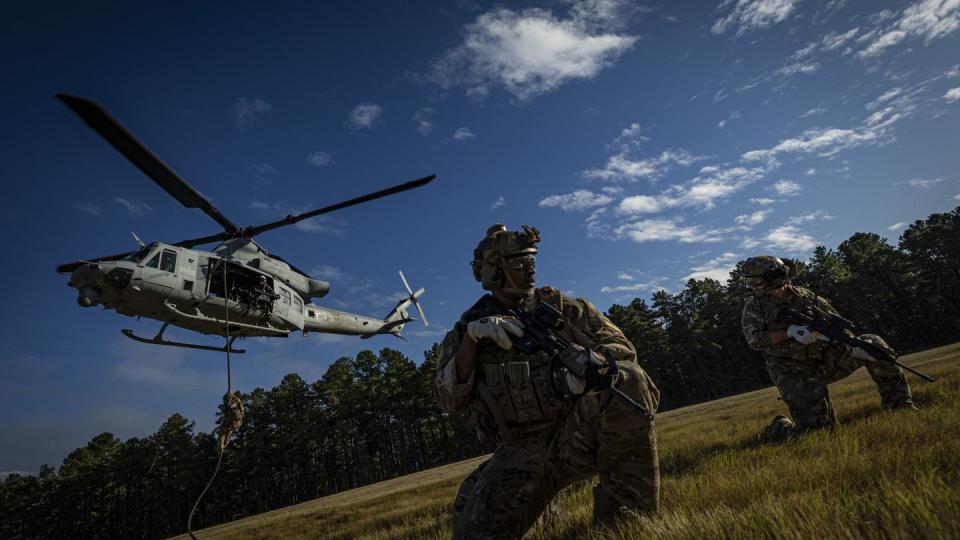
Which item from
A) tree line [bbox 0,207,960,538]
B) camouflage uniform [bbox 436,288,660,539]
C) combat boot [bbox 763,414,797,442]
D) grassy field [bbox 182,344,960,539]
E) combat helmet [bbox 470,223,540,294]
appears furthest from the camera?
tree line [bbox 0,207,960,538]

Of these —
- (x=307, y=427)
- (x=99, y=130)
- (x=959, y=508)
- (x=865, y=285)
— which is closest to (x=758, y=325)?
(x=959, y=508)

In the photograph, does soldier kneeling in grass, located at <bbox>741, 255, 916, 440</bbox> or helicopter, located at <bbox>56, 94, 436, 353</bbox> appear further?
helicopter, located at <bbox>56, 94, 436, 353</bbox>

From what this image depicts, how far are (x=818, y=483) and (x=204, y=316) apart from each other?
46.9ft

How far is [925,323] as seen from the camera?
4772 centimetres

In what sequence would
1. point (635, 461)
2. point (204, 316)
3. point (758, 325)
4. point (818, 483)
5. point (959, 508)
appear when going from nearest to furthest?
point (959, 508)
point (818, 483)
point (635, 461)
point (758, 325)
point (204, 316)

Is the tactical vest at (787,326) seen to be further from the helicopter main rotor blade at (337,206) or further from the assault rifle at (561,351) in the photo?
the helicopter main rotor blade at (337,206)

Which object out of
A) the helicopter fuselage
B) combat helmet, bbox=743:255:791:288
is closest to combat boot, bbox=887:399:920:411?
combat helmet, bbox=743:255:791:288

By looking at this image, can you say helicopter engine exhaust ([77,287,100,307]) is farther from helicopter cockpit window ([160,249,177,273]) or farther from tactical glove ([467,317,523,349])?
tactical glove ([467,317,523,349])

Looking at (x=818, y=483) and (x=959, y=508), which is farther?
(x=818, y=483)

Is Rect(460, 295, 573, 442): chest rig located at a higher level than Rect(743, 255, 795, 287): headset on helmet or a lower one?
lower

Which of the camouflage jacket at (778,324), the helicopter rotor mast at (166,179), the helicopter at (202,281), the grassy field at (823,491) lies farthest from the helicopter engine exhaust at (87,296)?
the camouflage jacket at (778,324)

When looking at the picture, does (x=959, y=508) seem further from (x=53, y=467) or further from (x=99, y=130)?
(x=53, y=467)

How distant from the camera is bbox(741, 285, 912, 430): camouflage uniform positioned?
504 cm

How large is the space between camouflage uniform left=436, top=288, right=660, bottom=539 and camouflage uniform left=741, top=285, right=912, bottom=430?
3.52m
